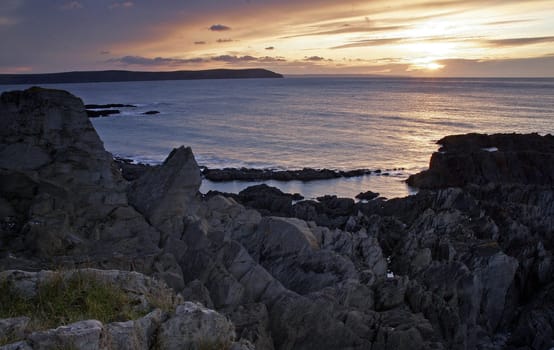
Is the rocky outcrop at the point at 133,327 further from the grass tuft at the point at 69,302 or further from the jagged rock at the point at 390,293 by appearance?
the jagged rock at the point at 390,293

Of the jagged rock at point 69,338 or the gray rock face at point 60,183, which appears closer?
the jagged rock at point 69,338

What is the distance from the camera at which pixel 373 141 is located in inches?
3548

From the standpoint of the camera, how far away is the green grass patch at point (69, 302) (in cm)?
877

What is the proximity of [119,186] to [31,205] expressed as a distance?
3.77m

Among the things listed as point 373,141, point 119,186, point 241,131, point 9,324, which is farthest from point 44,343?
point 241,131

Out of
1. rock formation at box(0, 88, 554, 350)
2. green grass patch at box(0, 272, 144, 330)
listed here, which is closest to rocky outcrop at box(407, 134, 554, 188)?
rock formation at box(0, 88, 554, 350)

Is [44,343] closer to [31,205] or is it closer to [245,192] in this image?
[31,205]

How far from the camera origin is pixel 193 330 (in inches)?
350

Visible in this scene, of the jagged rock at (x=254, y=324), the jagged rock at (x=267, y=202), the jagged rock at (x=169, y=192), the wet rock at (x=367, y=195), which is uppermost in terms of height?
the jagged rock at (x=169, y=192)

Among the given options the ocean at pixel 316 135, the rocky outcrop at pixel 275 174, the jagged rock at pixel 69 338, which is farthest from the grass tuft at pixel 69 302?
the rocky outcrop at pixel 275 174

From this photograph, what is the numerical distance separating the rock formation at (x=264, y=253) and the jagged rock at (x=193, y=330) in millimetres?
5069

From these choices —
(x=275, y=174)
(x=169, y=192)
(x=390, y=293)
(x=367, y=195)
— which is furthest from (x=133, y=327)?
(x=275, y=174)

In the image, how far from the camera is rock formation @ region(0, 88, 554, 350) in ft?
54.1

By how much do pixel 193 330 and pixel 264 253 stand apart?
43.2 ft
